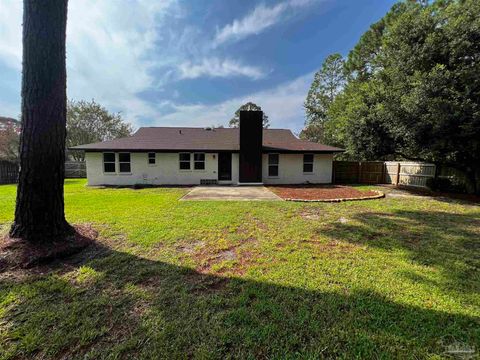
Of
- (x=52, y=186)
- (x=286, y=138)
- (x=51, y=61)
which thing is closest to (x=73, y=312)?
(x=52, y=186)

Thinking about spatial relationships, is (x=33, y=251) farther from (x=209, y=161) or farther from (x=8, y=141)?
(x=8, y=141)

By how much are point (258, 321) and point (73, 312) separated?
1.93 meters

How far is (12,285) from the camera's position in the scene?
2.81 m

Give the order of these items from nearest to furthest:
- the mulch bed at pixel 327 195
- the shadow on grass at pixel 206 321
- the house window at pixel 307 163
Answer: the shadow on grass at pixel 206 321
the mulch bed at pixel 327 195
the house window at pixel 307 163

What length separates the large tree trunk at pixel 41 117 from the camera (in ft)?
11.8

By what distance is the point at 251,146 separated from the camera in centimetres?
1391

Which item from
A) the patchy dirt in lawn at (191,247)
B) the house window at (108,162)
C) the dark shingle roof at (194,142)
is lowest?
the patchy dirt in lawn at (191,247)

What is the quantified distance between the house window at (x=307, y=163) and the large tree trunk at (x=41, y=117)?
44.0 ft

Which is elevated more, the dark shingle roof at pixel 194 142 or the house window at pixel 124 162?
the dark shingle roof at pixel 194 142

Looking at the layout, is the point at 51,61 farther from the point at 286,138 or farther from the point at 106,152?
the point at 286,138

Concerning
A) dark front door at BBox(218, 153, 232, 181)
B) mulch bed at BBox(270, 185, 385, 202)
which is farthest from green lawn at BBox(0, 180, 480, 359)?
dark front door at BBox(218, 153, 232, 181)

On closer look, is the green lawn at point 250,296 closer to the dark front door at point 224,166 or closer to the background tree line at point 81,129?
the dark front door at point 224,166

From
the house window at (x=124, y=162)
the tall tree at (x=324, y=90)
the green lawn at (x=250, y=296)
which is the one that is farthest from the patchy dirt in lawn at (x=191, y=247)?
the tall tree at (x=324, y=90)

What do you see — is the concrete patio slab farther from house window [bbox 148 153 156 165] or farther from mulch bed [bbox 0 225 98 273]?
mulch bed [bbox 0 225 98 273]
